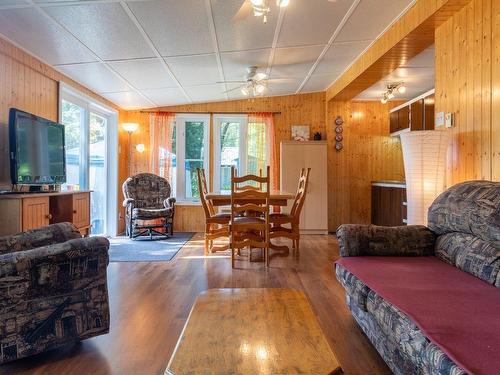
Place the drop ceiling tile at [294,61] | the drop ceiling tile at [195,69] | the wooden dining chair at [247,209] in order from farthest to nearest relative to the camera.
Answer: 1. the drop ceiling tile at [294,61]
2. the drop ceiling tile at [195,69]
3. the wooden dining chair at [247,209]

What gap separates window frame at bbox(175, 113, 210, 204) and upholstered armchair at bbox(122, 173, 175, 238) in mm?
465

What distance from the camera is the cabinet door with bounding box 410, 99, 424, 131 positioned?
17.5 ft

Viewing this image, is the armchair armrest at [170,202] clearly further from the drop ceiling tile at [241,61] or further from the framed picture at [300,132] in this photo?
the framed picture at [300,132]

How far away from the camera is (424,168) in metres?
2.78

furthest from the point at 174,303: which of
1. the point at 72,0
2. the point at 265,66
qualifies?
the point at 265,66

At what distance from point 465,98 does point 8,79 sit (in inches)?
163

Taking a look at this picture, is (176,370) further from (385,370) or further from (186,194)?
(186,194)

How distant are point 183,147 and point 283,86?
221cm

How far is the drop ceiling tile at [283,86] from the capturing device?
544 centimetres

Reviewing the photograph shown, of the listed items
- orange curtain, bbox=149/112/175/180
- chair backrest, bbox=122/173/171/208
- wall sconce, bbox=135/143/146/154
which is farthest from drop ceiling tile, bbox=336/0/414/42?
wall sconce, bbox=135/143/146/154

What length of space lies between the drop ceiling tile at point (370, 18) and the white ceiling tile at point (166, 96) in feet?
9.03

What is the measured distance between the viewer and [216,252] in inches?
174

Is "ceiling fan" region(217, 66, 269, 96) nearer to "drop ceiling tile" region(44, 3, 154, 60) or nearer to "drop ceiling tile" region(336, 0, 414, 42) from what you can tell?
"drop ceiling tile" region(336, 0, 414, 42)

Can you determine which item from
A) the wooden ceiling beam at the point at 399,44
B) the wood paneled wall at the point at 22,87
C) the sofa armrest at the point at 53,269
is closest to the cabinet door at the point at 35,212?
the wood paneled wall at the point at 22,87
